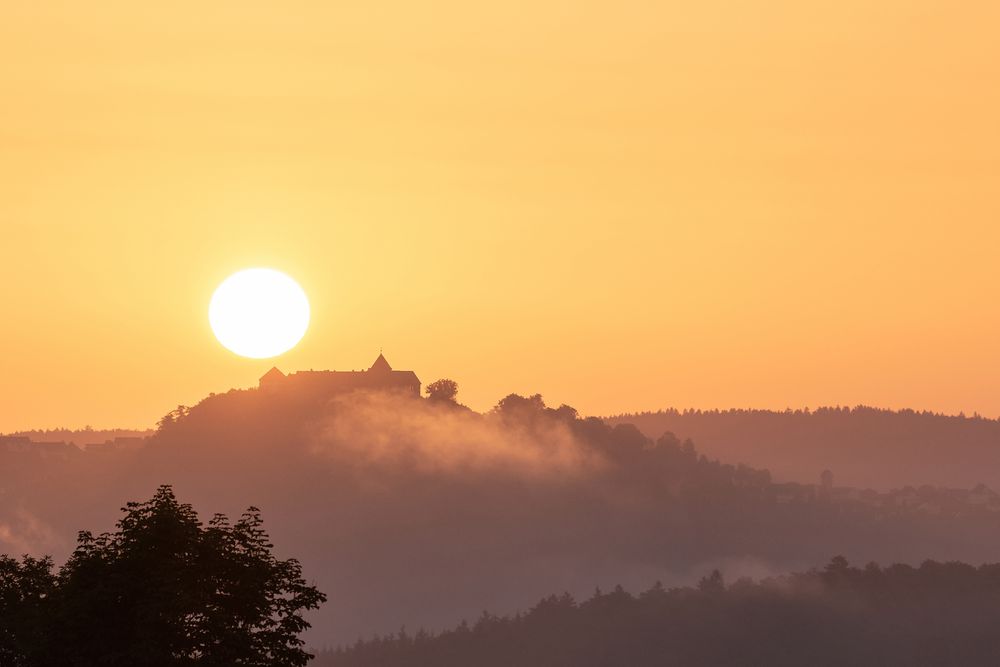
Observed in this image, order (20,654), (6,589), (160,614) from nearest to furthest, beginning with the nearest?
(160,614) < (20,654) < (6,589)

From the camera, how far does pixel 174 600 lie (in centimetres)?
5194

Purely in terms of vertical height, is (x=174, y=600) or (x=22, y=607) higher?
(x=22, y=607)

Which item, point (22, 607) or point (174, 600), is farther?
point (22, 607)

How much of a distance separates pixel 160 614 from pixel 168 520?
3006 millimetres

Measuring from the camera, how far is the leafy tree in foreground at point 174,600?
52125 millimetres

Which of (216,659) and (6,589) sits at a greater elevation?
(6,589)

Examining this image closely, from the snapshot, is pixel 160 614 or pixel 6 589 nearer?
pixel 160 614

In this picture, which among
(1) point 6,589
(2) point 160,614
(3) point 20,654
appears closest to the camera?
(2) point 160,614

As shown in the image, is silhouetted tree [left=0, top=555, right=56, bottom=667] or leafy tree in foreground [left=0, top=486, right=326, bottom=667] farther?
silhouetted tree [left=0, top=555, right=56, bottom=667]

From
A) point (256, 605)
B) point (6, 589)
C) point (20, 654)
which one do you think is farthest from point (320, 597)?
point (6, 589)

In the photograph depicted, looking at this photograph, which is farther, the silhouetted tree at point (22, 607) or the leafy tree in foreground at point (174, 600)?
the silhouetted tree at point (22, 607)

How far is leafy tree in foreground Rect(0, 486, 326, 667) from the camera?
52.1 metres

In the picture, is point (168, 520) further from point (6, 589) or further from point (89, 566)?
point (6, 589)

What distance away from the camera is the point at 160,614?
170 feet
